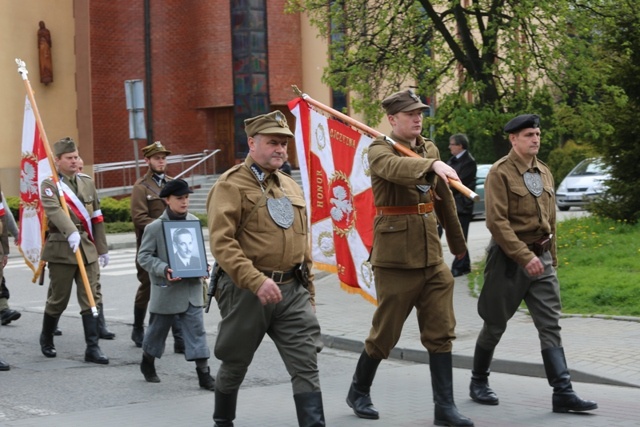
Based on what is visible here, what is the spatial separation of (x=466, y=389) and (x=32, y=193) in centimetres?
482

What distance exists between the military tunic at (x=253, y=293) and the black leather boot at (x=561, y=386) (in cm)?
180

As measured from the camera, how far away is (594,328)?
34.5 ft

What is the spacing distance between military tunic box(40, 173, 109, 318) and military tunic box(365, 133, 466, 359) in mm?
3733

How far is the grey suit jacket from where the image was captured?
888 centimetres

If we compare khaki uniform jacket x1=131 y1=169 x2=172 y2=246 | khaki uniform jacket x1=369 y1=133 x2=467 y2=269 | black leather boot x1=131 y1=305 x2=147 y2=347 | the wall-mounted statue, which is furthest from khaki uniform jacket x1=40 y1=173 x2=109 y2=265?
the wall-mounted statue

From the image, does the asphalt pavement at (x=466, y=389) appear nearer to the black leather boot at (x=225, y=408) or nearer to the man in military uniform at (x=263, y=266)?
the black leather boot at (x=225, y=408)

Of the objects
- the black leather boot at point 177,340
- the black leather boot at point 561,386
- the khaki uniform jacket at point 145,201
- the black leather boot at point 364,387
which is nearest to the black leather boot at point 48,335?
the black leather boot at point 177,340

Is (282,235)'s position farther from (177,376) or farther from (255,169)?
(177,376)

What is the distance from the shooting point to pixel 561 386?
7289mm

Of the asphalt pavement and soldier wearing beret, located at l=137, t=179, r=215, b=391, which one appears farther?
soldier wearing beret, located at l=137, t=179, r=215, b=391

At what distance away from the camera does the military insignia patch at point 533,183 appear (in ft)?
24.8

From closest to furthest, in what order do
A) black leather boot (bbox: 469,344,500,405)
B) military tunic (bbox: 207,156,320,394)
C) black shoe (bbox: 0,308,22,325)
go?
military tunic (bbox: 207,156,320,394), black leather boot (bbox: 469,344,500,405), black shoe (bbox: 0,308,22,325)

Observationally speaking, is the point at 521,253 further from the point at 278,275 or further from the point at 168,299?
the point at 168,299

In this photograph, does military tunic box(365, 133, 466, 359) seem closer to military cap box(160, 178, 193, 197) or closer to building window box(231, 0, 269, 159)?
military cap box(160, 178, 193, 197)
